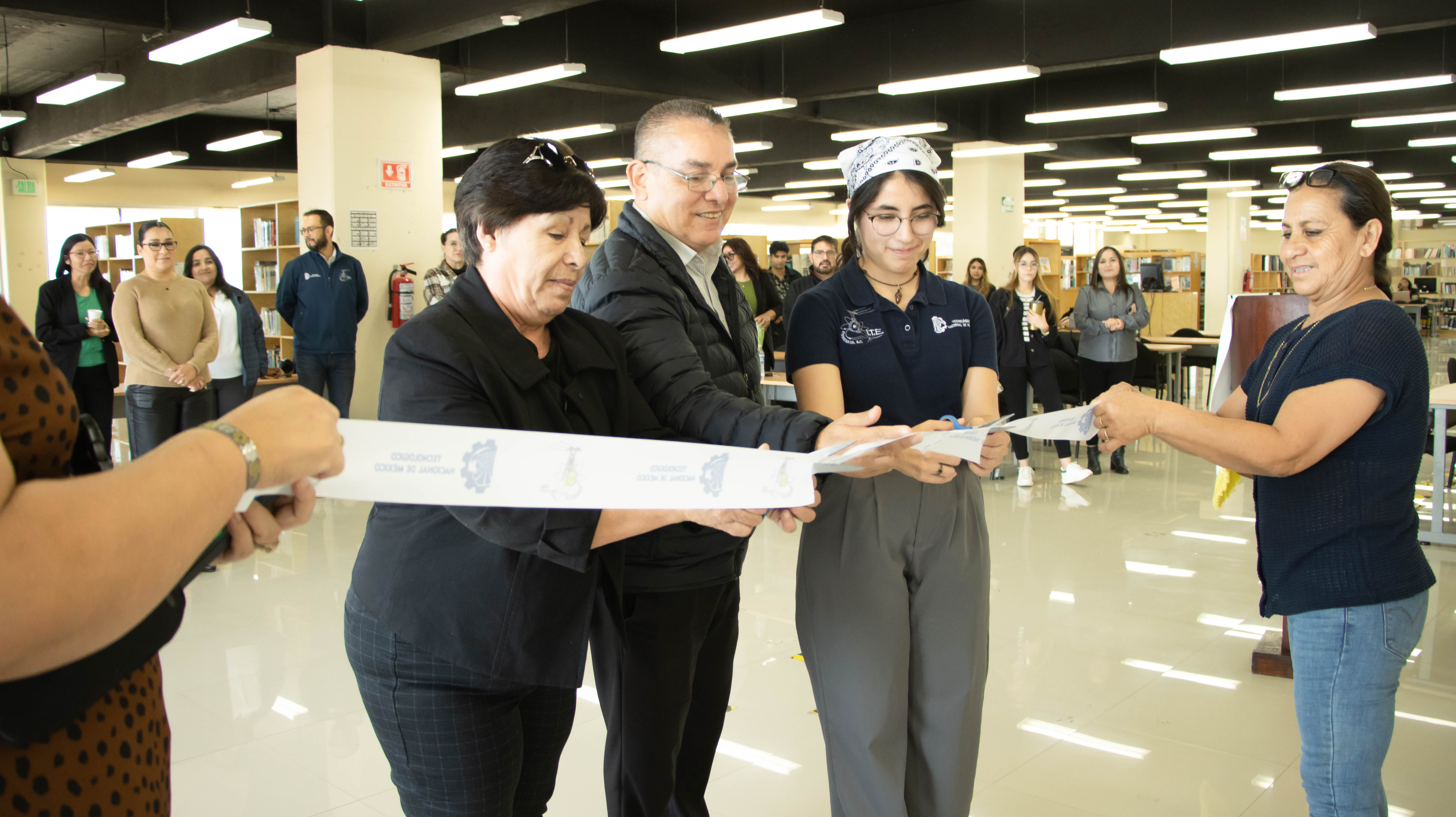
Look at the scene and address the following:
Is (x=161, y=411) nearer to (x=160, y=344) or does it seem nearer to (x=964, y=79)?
(x=160, y=344)

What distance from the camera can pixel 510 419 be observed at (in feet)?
4.64

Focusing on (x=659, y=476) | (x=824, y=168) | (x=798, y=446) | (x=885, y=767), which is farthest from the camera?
(x=824, y=168)

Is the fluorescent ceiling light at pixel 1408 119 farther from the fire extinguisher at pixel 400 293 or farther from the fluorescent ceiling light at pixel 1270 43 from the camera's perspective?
the fire extinguisher at pixel 400 293

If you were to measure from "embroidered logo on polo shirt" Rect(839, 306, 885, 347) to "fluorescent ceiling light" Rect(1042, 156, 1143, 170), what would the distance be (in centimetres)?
1581

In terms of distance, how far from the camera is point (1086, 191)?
21016 millimetres

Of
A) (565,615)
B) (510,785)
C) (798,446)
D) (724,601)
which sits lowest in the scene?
(510,785)

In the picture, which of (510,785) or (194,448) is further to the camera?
(510,785)

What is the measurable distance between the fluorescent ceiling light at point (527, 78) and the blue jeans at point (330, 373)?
3.30 m

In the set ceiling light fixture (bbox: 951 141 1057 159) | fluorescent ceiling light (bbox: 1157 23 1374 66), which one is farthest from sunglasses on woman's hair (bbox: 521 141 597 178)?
ceiling light fixture (bbox: 951 141 1057 159)

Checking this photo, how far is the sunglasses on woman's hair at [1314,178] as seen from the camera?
1.83 m

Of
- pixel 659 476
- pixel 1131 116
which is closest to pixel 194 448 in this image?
pixel 659 476

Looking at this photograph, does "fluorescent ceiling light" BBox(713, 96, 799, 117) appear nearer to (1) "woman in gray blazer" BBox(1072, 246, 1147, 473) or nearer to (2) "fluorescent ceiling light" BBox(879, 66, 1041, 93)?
(2) "fluorescent ceiling light" BBox(879, 66, 1041, 93)

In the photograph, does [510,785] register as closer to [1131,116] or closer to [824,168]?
[1131,116]

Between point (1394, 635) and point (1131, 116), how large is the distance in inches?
545
